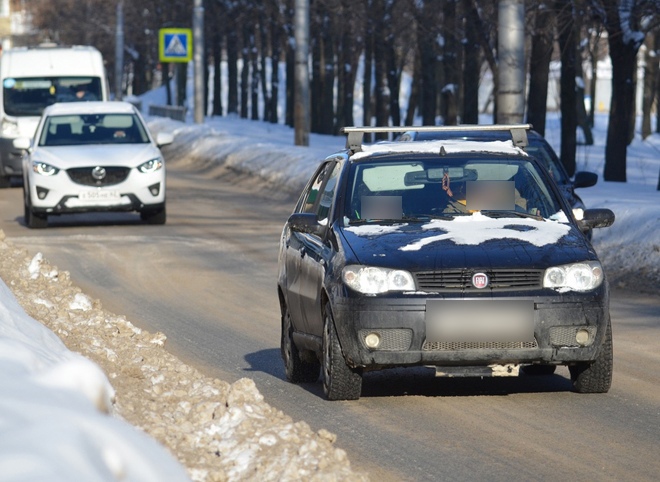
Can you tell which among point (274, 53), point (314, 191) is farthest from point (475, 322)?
point (274, 53)

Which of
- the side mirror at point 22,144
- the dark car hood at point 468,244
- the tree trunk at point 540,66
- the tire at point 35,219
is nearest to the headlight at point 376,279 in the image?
the dark car hood at point 468,244

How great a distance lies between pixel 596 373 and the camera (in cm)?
887

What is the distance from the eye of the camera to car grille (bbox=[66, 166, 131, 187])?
21922mm

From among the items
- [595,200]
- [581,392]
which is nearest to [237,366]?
[581,392]

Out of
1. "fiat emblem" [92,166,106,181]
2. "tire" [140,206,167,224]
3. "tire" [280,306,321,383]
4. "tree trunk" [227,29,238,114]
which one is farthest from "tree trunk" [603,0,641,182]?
"tree trunk" [227,29,238,114]

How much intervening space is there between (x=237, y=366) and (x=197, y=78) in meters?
41.4

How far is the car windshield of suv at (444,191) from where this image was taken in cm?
929

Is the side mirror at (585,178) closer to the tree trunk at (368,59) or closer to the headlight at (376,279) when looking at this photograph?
the headlight at (376,279)

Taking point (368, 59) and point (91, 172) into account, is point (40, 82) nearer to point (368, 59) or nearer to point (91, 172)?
point (91, 172)

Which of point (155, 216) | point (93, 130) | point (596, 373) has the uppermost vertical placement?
point (596, 373)

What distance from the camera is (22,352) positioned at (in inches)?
249

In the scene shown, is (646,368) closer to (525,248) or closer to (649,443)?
(525,248)

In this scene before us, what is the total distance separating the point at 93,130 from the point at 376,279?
15.3 m

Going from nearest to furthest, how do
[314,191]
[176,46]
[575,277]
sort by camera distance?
[575,277] → [314,191] → [176,46]
